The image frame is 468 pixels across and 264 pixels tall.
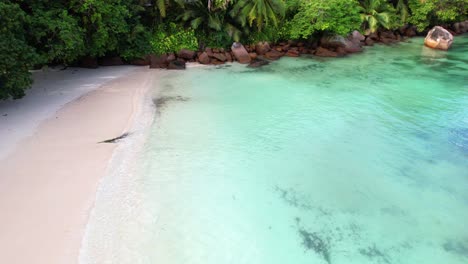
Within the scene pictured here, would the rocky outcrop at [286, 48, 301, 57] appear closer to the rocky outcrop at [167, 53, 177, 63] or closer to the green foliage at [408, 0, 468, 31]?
the rocky outcrop at [167, 53, 177, 63]

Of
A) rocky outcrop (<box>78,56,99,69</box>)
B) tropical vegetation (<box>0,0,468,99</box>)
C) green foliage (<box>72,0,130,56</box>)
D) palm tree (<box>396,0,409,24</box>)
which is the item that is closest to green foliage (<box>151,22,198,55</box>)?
tropical vegetation (<box>0,0,468,99</box>)

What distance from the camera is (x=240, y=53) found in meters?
17.3

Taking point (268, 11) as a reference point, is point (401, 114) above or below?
below

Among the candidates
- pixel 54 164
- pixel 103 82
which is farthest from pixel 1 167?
pixel 103 82

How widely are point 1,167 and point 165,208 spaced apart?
13.1 ft

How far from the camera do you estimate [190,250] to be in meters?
6.36

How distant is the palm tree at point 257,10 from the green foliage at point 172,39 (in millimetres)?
2365

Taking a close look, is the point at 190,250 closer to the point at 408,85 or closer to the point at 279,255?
the point at 279,255

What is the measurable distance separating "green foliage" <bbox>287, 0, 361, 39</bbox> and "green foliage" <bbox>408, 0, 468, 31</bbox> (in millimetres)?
6236

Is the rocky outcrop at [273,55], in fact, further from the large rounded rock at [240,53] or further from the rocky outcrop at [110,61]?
the rocky outcrop at [110,61]

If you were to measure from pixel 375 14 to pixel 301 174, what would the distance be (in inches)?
630

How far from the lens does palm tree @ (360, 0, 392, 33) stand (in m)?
20.8

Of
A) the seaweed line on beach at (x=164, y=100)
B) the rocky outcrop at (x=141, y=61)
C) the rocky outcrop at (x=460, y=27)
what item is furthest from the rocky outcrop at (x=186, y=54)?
the rocky outcrop at (x=460, y=27)

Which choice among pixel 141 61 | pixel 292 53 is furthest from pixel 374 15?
pixel 141 61
